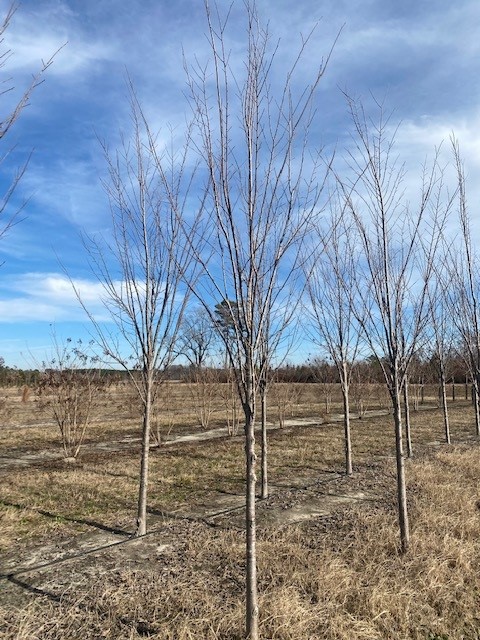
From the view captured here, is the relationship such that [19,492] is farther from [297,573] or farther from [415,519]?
[415,519]

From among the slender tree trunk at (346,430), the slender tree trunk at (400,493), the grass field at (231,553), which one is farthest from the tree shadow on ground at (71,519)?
the slender tree trunk at (346,430)

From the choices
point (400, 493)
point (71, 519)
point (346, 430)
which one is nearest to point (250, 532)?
point (400, 493)

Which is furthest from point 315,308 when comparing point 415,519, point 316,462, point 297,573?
point 297,573

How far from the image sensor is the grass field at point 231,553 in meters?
2.96

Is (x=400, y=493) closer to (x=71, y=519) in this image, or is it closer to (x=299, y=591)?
(x=299, y=591)

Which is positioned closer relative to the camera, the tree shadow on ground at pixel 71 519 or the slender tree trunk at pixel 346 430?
the tree shadow on ground at pixel 71 519

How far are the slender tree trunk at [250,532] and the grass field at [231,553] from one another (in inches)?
9.0

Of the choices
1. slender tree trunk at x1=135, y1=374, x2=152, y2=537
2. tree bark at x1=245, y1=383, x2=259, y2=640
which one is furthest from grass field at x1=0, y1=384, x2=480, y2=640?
tree bark at x1=245, y1=383, x2=259, y2=640

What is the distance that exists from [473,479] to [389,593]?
4.02m

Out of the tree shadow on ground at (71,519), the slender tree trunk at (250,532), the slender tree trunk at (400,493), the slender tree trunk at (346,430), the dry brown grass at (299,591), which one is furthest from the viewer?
the slender tree trunk at (346,430)

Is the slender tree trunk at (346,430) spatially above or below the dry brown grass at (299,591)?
above

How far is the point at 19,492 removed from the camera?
6.49 meters

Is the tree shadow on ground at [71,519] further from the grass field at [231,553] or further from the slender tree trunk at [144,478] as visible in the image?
the slender tree trunk at [144,478]

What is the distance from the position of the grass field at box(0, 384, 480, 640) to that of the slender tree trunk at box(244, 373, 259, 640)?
228 millimetres
